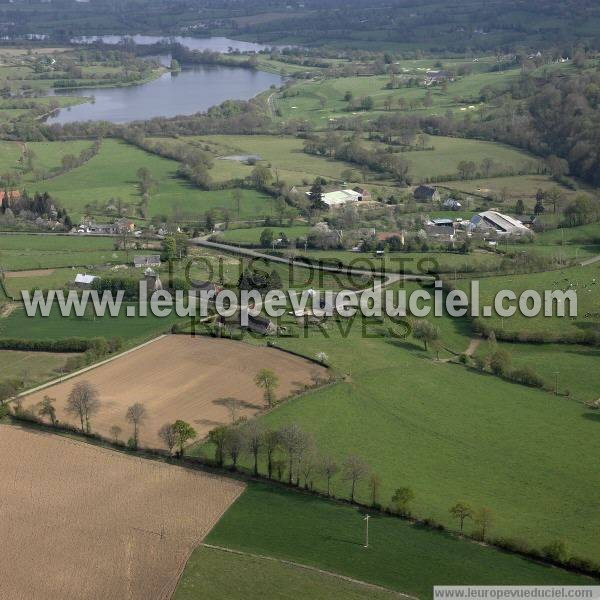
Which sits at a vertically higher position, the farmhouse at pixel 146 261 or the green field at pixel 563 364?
the farmhouse at pixel 146 261

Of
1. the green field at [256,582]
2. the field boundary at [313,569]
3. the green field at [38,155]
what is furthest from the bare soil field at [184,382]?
the green field at [38,155]

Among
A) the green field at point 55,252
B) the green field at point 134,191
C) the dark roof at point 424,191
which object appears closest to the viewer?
the green field at point 55,252

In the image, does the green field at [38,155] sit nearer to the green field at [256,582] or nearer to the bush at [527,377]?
the bush at [527,377]

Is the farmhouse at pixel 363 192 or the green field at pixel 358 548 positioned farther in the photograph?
the farmhouse at pixel 363 192

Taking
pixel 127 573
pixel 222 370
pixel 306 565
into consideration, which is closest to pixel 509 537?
pixel 306 565

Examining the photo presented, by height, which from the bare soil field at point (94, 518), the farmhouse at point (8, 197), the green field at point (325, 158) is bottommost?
the bare soil field at point (94, 518)

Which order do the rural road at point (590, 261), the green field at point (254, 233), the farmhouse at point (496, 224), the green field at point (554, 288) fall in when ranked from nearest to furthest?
1. the green field at point (554, 288)
2. the rural road at point (590, 261)
3. the green field at point (254, 233)
4. the farmhouse at point (496, 224)
